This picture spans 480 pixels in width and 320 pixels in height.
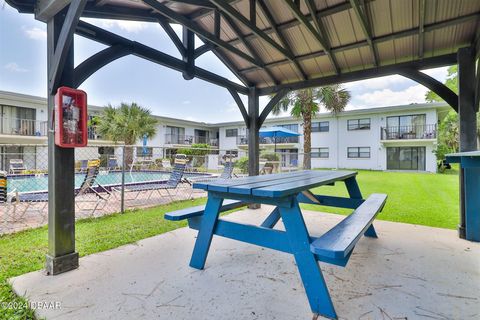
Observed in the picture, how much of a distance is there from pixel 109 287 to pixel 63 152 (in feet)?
4.46

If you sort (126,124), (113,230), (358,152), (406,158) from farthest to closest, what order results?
(358,152)
(406,158)
(126,124)
(113,230)

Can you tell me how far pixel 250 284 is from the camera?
236cm

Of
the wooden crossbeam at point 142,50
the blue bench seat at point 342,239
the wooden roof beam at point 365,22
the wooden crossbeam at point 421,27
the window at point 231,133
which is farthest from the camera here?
the window at point 231,133

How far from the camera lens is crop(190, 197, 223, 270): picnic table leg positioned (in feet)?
8.51

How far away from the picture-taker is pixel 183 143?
2211cm

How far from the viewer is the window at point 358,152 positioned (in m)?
19.1

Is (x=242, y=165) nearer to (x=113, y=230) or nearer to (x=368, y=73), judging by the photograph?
(x=368, y=73)

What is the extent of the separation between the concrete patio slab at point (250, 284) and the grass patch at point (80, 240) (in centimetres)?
15

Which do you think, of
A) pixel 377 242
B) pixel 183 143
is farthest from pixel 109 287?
pixel 183 143

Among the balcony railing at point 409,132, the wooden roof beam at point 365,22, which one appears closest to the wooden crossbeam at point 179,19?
the wooden roof beam at point 365,22

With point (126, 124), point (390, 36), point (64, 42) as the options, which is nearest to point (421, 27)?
point (390, 36)

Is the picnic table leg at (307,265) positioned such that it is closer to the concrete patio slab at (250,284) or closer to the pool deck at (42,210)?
the concrete patio slab at (250,284)

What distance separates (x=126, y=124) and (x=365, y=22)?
1363 cm

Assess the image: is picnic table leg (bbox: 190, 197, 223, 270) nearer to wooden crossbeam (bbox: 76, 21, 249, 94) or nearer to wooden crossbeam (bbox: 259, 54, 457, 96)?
wooden crossbeam (bbox: 76, 21, 249, 94)
